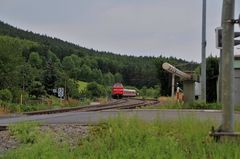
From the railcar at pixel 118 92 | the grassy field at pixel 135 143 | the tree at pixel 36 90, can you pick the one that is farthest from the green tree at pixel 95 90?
the grassy field at pixel 135 143

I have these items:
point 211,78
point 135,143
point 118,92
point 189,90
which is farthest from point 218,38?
point 118,92

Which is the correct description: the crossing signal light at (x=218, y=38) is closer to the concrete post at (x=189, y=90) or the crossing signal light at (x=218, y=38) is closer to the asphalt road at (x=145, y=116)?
the asphalt road at (x=145, y=116)

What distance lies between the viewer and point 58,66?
72812 mm

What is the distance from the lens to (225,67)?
30.6 feet

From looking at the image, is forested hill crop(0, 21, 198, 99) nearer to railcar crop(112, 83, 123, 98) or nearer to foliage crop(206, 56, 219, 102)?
foliage crop(206, 56, 219, 102)

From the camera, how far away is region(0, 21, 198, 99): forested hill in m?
57.1

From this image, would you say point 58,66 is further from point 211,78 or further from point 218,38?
point 218,38

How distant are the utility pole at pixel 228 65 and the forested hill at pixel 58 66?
3672cm

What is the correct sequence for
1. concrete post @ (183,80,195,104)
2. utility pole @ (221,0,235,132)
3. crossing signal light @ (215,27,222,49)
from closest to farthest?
utility pole @ (221,0,235,132) → crossing signal light @ (215,27,222,49) → concrete post @ (183,80,195,104)

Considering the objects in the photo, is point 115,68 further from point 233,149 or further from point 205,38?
point 233,149

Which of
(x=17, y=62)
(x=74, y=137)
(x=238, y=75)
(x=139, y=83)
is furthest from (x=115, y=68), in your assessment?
(x=74, y=137)

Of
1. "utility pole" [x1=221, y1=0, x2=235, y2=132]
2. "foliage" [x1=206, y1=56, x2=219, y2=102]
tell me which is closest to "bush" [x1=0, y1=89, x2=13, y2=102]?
"foliage" [x1=206, y1=56, x2=219, y2=102]

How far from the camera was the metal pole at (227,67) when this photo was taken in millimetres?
9156

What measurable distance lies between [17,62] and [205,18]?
117 feet
